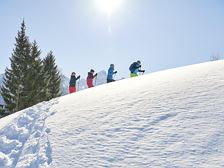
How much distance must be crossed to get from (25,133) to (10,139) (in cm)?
40

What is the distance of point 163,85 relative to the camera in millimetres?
9234

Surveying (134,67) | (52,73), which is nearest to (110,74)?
(134,67)

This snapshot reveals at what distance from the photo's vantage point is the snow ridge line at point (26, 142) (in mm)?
6805

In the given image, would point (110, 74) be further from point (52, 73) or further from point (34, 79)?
point (52, 73)

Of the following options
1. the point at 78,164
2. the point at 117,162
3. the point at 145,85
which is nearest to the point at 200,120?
the point at 117,162

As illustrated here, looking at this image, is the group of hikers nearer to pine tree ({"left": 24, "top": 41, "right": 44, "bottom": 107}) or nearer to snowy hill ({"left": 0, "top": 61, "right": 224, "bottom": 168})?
snowy hill ({"left": 0, "top": 61, "right": 224, "bottom": 168})

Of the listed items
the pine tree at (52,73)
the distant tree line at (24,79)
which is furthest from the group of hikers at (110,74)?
the pine tree at (52,73)

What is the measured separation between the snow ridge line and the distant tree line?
886 inches

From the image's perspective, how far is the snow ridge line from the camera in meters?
6.80

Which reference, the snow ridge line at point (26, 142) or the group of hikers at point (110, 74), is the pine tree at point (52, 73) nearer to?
the group of hikers at point (110, 74)

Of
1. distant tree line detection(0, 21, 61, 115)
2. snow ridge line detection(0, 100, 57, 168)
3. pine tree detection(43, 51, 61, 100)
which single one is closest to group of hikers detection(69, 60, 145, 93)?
snow ridge line detection(0, 100, 57, 168)

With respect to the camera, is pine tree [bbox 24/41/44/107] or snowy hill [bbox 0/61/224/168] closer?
snowy hill [bbox 0/61/224/168]

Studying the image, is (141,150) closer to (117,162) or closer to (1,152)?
(117,162)

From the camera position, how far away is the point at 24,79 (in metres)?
33.1
